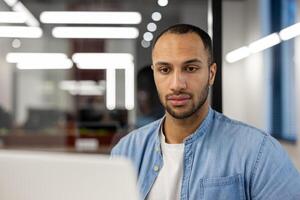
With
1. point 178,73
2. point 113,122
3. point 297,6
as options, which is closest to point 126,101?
point 113,122

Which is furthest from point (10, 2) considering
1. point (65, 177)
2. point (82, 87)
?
point (65, 177)

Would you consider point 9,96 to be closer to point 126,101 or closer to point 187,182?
point 126,101

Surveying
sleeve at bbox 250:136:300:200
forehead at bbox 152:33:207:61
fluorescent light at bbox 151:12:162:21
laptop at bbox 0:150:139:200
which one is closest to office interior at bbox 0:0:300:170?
fluorescent light at bbox 151:12:162:21

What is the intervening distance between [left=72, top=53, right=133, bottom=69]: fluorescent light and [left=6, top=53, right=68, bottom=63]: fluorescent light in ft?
0.50

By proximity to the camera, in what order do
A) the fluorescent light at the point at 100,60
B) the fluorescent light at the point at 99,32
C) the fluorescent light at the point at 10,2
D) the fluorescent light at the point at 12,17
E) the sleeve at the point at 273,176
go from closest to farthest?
the sleeve at the point at 273,176
the fluorescent light at the point at 10,2
the fluorescent light at the point at 12,17
the fluorescent light at the point at 99,32
the fluorescent light at the point at 100,60

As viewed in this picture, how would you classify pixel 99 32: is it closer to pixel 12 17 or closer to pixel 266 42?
pixel 12 17

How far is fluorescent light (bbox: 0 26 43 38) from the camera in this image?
10.9 feet

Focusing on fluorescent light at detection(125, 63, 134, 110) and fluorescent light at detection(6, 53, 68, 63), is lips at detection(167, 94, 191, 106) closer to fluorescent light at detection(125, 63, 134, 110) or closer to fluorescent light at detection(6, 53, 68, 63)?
fluorescent light at detection(125, 63, 134, 110)

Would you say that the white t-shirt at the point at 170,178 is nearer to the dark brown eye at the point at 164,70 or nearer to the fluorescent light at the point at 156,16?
the dark brown eye at the point at 164,70

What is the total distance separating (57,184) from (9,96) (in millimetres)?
3815

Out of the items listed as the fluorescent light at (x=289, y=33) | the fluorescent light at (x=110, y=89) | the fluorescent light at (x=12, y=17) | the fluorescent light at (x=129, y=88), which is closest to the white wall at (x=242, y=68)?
the fluorescent light at (x=289, y=33)

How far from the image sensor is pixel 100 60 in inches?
150

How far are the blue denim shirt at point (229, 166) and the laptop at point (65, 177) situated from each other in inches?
22.4

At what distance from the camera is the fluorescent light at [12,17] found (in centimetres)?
283
